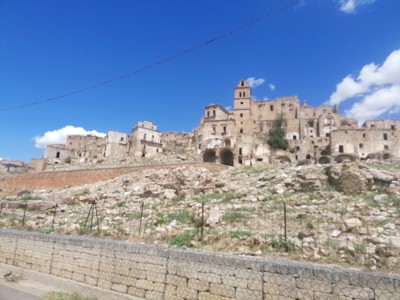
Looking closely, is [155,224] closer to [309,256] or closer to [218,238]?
[218,238]

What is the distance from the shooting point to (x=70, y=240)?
25.9ft

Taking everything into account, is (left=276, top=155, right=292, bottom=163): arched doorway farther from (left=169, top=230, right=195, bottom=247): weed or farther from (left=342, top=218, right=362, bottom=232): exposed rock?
(left=169, top=230, right=195, bottom=247): weed

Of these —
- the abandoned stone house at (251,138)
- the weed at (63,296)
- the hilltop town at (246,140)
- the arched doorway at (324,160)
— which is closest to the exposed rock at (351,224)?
the weed at (63,296)

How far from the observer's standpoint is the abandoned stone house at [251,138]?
4319 centimetres

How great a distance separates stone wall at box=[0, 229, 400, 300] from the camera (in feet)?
13.6

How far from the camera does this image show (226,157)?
43000 millimetres

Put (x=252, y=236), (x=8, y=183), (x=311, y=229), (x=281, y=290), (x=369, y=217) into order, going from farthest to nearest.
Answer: (x=8, y=183) < (x=369, y=217) < (x=311, y=229) < (x=252, y=236) < (x=281, y=290)

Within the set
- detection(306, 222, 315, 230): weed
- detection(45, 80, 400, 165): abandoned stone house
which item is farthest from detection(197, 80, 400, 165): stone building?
detection(306, 222, 315, 230): weed

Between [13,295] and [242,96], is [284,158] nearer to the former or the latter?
[242,96]

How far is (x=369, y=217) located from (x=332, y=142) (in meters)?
36.9

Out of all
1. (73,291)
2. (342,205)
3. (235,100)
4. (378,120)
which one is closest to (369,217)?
(342,205)

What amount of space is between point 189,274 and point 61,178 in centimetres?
2992

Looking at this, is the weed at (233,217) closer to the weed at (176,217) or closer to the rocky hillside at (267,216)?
the rocky hillside at (267,216)

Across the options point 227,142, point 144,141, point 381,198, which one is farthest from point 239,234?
point 144,141
